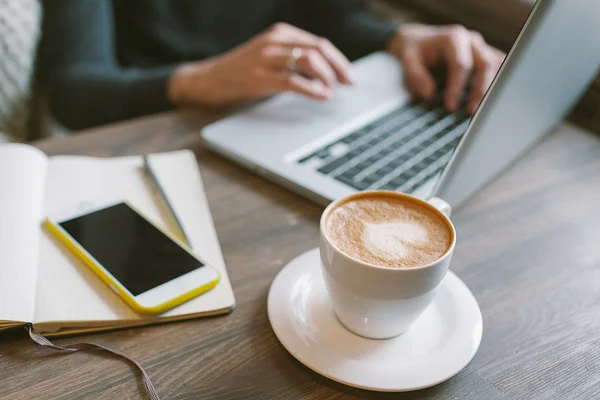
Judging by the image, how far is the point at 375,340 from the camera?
0.47 meters

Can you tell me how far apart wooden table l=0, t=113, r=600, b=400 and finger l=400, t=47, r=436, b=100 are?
0.18 meters

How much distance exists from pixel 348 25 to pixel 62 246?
811mm

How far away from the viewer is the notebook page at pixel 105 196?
0.48 m

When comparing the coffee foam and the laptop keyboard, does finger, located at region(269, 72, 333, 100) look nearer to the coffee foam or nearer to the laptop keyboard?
the laptop keyboard

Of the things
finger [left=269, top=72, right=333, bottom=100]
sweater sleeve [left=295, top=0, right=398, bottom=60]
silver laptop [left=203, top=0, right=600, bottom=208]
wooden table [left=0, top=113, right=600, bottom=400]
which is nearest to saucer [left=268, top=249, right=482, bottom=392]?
wooden table [left=0, top=113, right=600, bottom=400]

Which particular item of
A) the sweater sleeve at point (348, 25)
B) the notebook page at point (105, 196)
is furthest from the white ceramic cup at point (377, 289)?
the sweater sleeve at point (348, 25)

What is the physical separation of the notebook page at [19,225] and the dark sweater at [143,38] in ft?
1.00

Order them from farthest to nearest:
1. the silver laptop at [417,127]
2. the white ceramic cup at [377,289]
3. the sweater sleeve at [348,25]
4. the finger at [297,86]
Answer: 1. the sweater sleeve at [348,25]
2. the finger at [297,86]
3. the silver laptop at [417,127]
4. the white ceramic cup at [377,289]

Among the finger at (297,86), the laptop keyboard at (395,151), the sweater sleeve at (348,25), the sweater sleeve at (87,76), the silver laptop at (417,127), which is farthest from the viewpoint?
the sweater sleeve at (348,25)

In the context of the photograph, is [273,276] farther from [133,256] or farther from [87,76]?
[87,76]

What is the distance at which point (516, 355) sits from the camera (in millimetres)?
482

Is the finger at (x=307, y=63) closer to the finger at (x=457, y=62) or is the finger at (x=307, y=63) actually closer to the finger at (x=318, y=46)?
the finger at (x=318, y=46)

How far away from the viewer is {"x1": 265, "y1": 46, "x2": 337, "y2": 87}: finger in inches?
32.2

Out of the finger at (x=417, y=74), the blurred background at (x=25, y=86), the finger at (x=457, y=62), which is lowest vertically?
the blurred background at (x=25, y=86)
